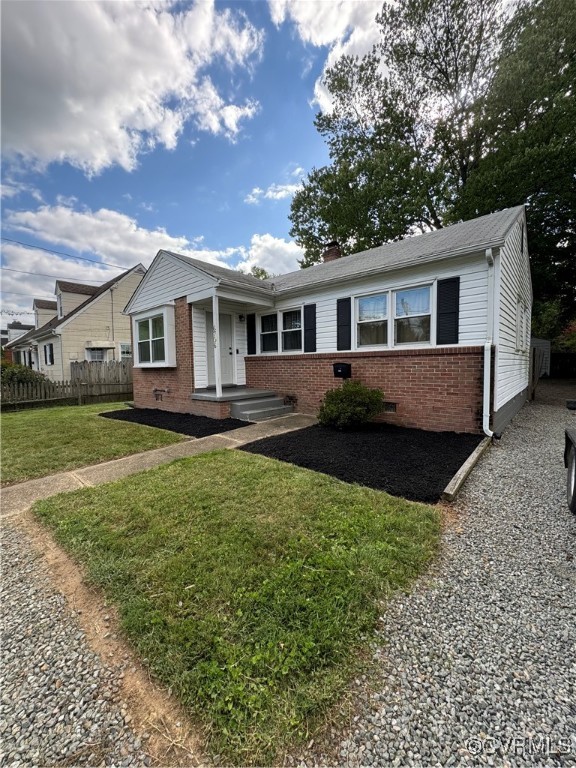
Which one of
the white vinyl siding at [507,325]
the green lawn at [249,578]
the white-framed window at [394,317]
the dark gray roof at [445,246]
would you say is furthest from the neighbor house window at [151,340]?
the white vinyl siding at [507,325]

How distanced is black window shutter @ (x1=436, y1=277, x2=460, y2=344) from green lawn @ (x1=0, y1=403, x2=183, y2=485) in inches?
221

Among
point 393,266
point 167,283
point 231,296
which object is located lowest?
point 231,296

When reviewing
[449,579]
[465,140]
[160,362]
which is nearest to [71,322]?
[160,362]

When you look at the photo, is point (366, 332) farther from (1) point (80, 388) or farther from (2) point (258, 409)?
(1) point (80, 388)

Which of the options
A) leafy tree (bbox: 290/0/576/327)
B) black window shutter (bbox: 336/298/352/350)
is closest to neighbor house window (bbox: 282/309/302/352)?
black window shutter (bbox: 336/298/352/350)

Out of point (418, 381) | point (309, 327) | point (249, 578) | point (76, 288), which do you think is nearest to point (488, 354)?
point (418, 381)

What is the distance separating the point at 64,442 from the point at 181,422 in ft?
8.03

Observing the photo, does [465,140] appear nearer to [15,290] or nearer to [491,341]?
[491,341]

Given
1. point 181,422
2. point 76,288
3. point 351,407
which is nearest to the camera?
point 351,407

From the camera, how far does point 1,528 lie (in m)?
3.16

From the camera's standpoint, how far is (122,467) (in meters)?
4.76

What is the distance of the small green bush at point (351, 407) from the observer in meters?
6.43

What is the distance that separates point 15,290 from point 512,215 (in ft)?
96.0

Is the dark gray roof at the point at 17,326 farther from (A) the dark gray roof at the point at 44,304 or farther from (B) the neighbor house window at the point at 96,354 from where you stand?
(B) the neighbor house window at the point at 96,354
